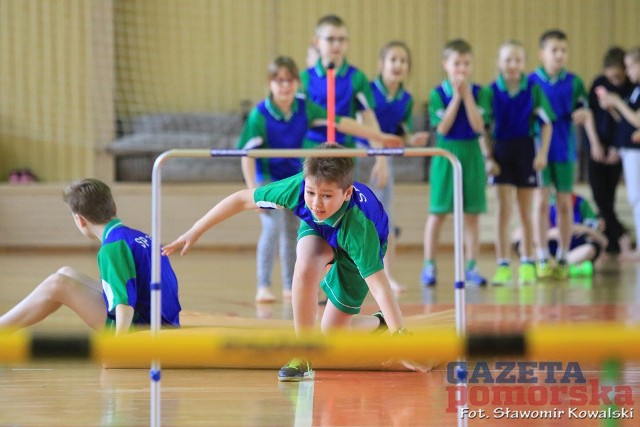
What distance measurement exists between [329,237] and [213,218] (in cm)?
47

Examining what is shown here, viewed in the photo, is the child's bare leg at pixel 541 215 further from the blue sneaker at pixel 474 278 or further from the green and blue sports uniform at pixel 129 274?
the green and blue sports uniform at pixel 129 274

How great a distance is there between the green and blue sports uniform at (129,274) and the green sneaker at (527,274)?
3.56 meters

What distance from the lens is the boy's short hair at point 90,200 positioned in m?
3.95

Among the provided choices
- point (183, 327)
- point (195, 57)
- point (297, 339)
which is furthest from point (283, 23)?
point (297, 339)

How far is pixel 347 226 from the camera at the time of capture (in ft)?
12.0

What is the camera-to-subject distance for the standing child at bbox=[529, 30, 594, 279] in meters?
7.18

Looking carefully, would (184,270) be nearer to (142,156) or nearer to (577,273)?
(142,156)

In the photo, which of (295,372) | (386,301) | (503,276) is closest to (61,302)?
(295,372)

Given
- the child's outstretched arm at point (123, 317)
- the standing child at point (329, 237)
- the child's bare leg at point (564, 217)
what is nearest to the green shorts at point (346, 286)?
the standing child at point (329, 237)

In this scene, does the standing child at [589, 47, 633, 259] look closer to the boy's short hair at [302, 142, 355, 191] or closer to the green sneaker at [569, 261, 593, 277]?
the green sneaker at [569, 261, 593, 277]

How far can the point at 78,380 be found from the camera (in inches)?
154

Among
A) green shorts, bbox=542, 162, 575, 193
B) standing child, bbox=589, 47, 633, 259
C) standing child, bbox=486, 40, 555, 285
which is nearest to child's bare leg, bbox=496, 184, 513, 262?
standing child, bbox=486, 40, 555, 285

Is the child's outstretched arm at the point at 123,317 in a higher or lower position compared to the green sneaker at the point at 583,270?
higher

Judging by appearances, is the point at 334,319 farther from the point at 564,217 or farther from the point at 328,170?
the point at 564,217
